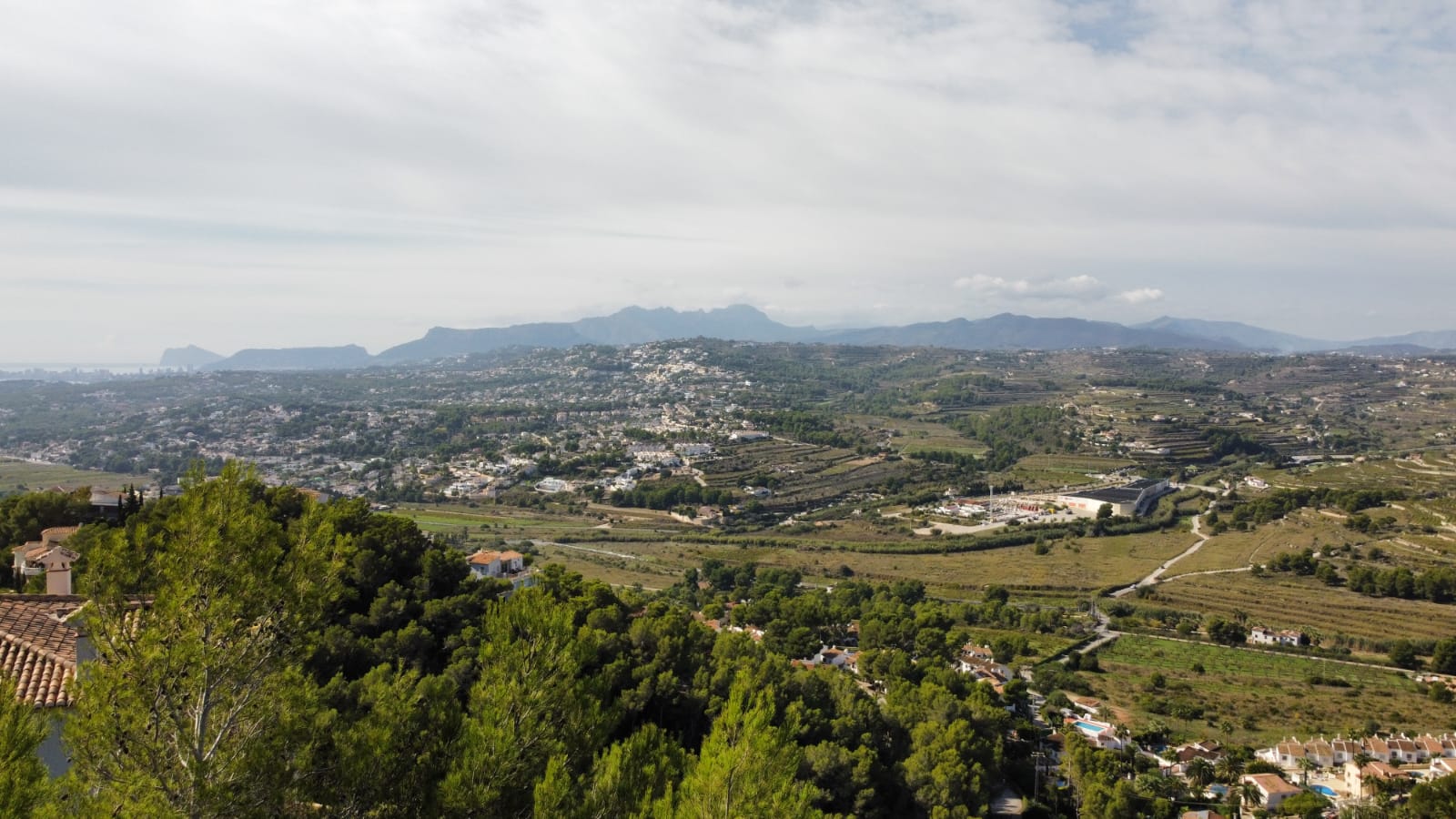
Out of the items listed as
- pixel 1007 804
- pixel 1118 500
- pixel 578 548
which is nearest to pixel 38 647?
pixel 1007 804

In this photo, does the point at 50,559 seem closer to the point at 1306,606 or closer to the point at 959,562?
the point at 959,562

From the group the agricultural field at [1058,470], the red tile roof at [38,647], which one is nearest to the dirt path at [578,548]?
the red tile roof at [38,647]

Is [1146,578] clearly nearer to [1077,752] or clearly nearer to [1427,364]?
[1077,752]

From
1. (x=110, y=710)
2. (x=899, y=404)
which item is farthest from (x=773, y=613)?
(x=899, y=404)

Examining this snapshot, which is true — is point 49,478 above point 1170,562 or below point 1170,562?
above

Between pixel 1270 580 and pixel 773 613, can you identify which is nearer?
pixel 773 613

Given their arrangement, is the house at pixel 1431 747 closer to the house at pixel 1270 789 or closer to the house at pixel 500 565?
the house at pixel 1270 789

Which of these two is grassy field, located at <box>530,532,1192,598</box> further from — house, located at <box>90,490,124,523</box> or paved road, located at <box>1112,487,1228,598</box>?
house, located at <box>90,490,124,523</box>
